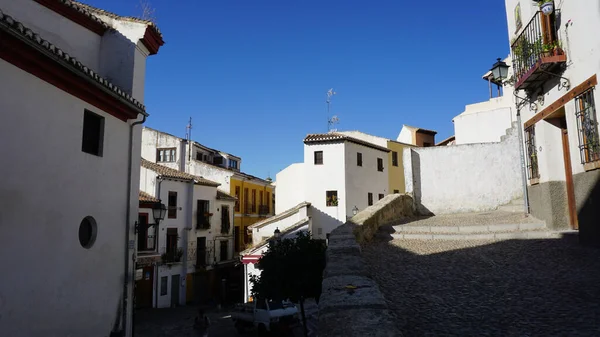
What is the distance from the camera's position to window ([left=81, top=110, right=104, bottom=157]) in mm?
8859

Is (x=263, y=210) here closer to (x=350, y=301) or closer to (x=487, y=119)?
(x=487, y=119)

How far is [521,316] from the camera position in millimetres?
4637

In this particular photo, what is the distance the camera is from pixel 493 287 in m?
5.99

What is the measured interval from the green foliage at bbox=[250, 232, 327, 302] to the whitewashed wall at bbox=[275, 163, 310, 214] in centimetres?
2209

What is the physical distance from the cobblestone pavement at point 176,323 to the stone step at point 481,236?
30.9 feet

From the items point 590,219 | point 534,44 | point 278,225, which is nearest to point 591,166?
point 590,219

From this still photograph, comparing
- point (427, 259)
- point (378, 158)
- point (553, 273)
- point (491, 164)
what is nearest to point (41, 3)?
point (427, 259)

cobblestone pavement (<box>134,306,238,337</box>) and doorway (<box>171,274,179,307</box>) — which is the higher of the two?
doorway (<box>171,274,179,307</box>)

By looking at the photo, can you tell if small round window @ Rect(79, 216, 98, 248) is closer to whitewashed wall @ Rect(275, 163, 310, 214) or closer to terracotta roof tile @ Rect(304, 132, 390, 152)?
terracotta roof tile @ Rect(304, 132, 390, 152)

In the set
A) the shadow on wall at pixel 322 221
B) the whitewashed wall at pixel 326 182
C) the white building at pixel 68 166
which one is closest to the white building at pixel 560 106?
the white building at pixel 68 166

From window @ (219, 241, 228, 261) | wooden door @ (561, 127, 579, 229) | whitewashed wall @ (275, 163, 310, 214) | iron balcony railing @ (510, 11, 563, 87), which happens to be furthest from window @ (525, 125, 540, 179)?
window @ (219, 241, 228, 261)

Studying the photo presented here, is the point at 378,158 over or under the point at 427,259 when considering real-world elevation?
over

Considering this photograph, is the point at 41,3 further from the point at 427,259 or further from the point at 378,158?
the point at 378,158

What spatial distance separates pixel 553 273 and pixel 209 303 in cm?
2549
